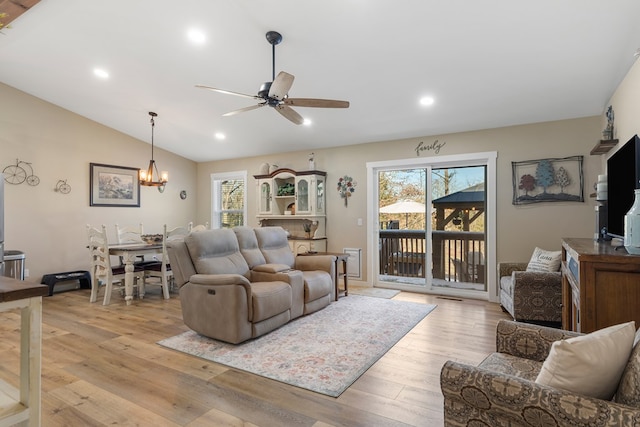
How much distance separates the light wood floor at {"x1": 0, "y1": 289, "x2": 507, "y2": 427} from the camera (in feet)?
6.59

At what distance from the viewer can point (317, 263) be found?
4566 millimetres

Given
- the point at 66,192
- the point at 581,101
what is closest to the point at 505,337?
the point at 581,101

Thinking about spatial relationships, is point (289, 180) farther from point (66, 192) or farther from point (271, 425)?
point (271, 425)

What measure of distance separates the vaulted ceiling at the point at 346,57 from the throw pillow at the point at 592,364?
8.15ft

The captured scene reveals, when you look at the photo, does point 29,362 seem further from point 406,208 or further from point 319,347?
point 406,208

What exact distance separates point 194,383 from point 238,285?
2.85ft

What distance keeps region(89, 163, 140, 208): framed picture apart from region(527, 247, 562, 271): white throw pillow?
249 inches

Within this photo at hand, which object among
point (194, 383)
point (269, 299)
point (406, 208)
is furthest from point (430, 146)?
point (194, 383)

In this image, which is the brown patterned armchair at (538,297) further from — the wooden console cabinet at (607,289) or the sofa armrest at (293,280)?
the sofa armrest at (293,280)

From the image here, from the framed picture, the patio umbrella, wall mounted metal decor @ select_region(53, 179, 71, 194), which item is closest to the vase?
the patio umbrella

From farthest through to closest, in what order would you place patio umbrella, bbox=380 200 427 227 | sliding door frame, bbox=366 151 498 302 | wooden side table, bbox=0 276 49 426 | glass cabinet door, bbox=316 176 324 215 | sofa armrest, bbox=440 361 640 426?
glass cabinet door, bbox=316 176 324 215 → patio umbrella, bbox=380 200 427 227 → sliding door frame, bbox=366 151 498 302 → wooden side table, bbox=0 276 49 426 → sofa armrest, bbox=440 361 640 426

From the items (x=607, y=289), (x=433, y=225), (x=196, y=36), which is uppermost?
(x=196, y=36)

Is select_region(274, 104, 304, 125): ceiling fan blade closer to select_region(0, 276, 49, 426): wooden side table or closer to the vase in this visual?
select_region(0, 276, 49, 426): wooden side table

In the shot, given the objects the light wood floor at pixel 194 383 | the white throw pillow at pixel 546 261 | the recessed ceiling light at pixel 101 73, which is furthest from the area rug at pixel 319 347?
the recessed ceiling light at pixel 101 73
